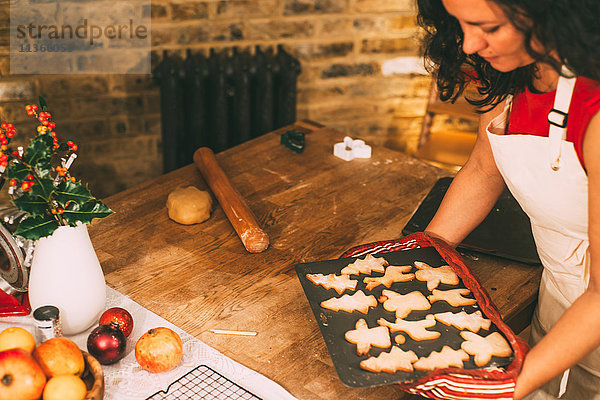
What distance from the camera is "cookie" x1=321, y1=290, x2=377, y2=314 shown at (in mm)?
1190

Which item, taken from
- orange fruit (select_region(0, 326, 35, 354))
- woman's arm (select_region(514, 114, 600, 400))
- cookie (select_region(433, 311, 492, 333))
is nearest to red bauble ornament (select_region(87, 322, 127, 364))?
orange fruit (select_region(0, 326, 35, 354))

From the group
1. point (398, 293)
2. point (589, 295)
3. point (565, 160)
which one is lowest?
point (398, 293)

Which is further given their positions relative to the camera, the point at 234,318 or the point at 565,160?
the point at 234,318

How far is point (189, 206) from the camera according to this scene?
162 cm

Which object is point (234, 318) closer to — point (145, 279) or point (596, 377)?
point (145, 279)

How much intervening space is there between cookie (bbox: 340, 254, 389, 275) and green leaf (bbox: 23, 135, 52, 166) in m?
0.63

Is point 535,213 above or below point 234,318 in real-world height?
above

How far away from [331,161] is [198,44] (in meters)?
1.15

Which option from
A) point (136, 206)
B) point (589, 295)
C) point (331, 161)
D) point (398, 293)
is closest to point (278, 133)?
point (331, 161)

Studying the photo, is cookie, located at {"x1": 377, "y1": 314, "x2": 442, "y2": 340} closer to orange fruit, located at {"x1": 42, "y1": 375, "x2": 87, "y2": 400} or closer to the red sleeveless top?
the red sleeveless top

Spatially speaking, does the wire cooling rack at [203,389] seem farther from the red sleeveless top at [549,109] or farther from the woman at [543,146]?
the red sleeveless top at [549,109]

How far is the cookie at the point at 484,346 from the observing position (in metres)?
1.06

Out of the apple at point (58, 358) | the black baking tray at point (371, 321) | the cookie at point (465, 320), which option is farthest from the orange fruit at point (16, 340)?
the cookie at point (465, 320)

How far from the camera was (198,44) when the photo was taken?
9.28 feet
